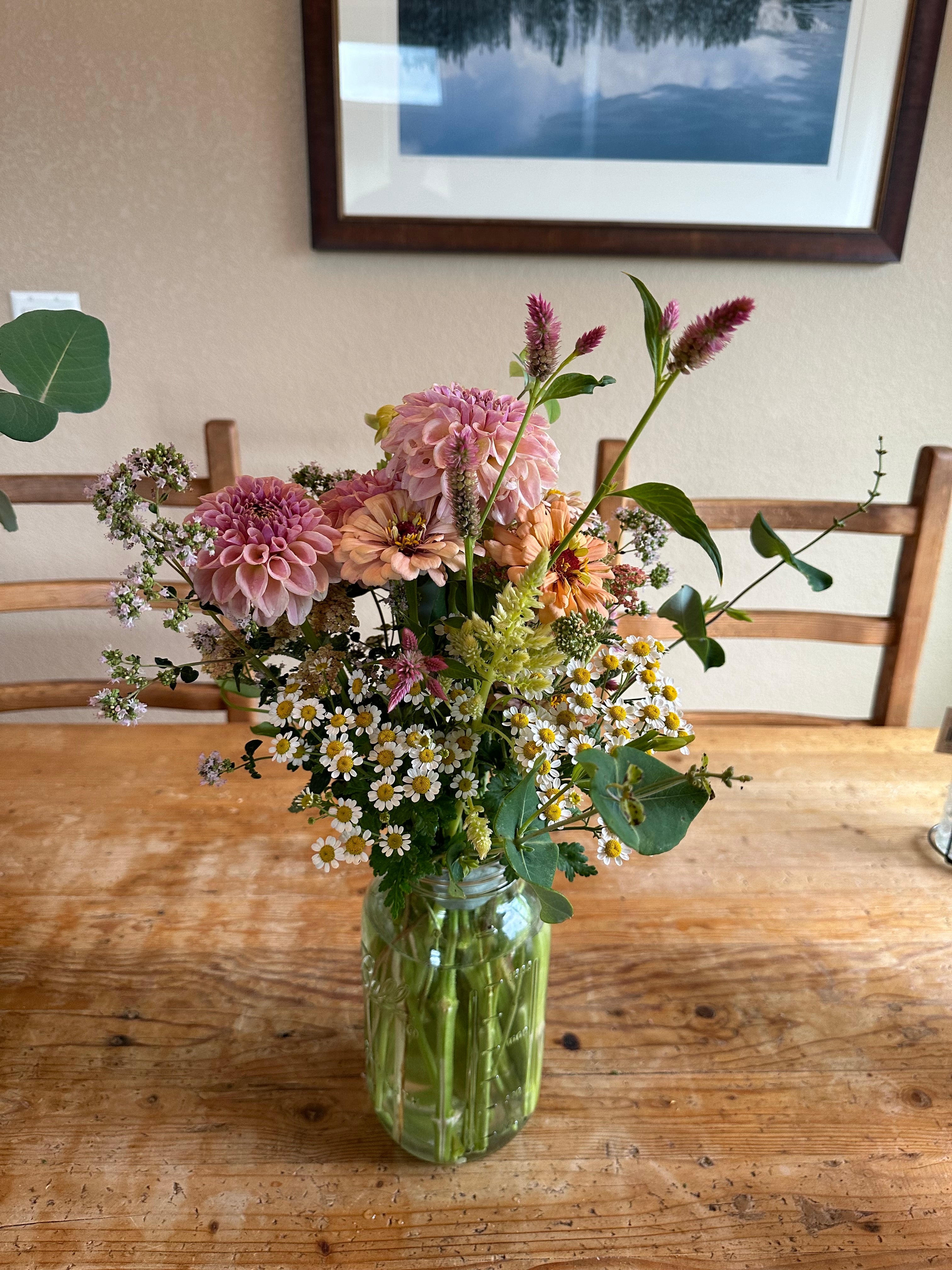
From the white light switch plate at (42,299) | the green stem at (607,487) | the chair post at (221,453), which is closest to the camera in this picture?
the green stem at (607,487)

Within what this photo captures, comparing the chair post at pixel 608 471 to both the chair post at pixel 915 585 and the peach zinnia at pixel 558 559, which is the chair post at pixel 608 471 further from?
the peach zinnia at pixel 558 559

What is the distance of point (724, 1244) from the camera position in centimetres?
53

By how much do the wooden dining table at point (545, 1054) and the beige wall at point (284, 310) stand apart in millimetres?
917

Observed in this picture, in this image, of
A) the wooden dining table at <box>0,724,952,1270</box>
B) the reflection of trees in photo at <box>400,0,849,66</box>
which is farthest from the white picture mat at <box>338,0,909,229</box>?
the wooden dining table at <box>0,724,952,1270</box>

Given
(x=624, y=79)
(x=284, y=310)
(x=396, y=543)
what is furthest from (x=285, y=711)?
(x=624, y=79)

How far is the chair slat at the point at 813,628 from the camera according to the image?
1267 mm

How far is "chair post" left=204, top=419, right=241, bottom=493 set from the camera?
1.33 metres

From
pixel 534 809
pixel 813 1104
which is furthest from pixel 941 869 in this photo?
pixel 534 809

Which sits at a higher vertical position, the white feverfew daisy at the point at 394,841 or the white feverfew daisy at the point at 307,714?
the white feverfew daisy at the point at 307,714

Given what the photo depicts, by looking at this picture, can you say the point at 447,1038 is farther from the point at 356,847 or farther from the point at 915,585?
the point at 915,585

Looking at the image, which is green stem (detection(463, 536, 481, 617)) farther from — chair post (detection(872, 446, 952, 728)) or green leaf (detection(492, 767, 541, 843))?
chair post (detection(872, 446, 952, 728))

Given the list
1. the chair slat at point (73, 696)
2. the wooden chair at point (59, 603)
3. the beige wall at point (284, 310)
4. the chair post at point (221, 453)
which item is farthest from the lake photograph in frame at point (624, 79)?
the chair slat at point (73, 696)

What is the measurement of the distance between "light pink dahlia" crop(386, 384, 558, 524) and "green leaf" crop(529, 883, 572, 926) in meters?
0.22

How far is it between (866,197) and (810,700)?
3.36 feet
